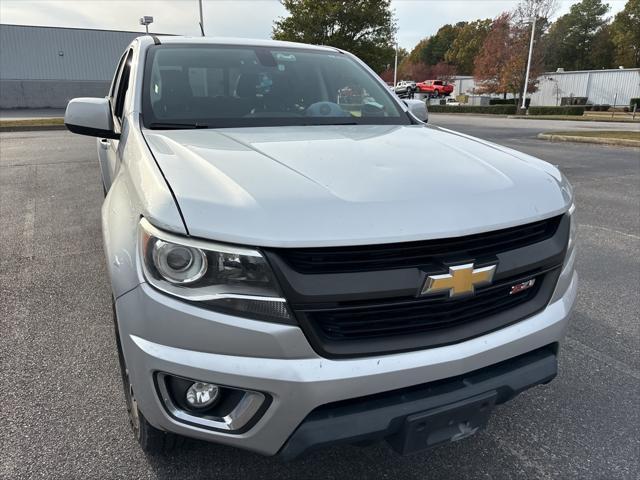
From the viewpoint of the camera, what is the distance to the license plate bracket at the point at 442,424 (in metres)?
1.58

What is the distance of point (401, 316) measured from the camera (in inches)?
62.6

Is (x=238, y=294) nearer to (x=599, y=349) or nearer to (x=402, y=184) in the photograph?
(x=402, y=184)

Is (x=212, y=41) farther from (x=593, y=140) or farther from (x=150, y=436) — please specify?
(x=593, y=140)

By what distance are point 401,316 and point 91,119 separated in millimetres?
2055

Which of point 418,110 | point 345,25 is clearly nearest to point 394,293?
point 418,110

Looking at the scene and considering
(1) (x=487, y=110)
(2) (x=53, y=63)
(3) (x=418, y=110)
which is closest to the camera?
(3) (x=418, y=110)

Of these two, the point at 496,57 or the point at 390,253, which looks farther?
the point at 496,57

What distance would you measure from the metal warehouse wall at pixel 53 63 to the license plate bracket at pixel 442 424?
110 feet

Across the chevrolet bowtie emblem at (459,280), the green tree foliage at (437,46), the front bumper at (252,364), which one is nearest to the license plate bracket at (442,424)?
the front bumper at (252,364)

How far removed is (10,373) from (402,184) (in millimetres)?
2339

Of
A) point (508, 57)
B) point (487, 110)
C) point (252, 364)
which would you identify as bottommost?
point (487, 110)

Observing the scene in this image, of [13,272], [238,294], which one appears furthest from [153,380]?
[13,272]

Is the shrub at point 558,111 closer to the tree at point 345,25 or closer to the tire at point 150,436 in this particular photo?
the tree at point 345,25

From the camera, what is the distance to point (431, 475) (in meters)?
2.06
